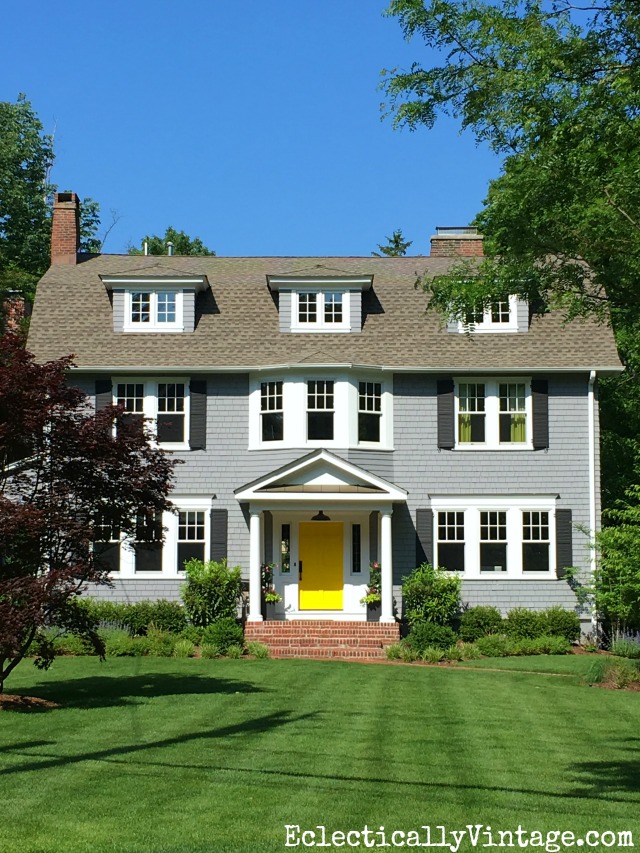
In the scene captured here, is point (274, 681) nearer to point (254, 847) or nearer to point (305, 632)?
point (305, 632)

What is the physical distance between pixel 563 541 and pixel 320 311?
8253mm

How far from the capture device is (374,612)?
1058 inches

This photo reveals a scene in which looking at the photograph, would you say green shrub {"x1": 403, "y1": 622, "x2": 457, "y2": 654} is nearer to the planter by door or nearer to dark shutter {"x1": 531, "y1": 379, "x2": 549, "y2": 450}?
the planter by door

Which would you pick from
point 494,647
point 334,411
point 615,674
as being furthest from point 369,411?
point 615,674

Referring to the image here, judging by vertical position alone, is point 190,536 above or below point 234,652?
above

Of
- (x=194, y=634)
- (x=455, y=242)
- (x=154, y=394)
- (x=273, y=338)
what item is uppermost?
(x=455, y=242)

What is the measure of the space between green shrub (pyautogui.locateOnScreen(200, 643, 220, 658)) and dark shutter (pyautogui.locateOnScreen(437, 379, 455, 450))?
7575mm

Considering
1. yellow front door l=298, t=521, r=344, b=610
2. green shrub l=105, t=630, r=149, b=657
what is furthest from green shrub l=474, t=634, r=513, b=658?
green shrub l=105, t=630, r=149, b=657

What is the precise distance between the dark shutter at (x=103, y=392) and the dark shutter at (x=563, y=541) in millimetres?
11145

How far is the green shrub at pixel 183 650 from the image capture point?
23719mm

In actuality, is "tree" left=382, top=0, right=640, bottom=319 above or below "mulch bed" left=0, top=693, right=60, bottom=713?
above

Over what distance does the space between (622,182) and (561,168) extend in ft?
2.16

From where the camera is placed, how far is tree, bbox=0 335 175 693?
15656mm

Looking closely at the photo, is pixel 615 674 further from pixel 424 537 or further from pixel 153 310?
pixel 153 310
